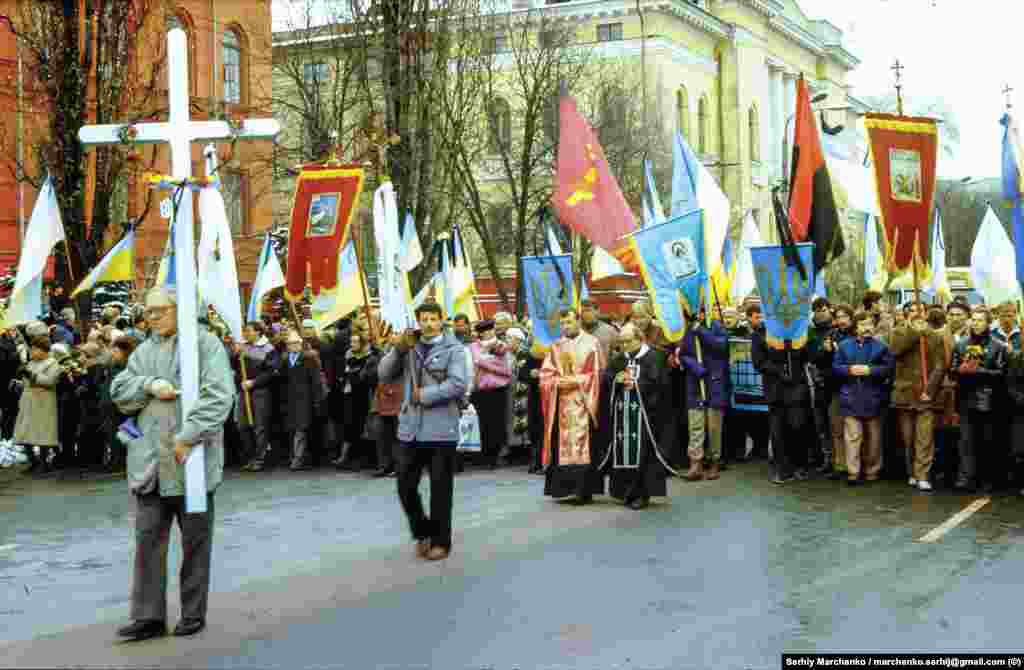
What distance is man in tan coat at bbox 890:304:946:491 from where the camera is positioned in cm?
1483

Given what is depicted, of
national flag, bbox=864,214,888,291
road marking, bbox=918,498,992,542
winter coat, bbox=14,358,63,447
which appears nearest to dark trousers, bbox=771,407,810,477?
road marking, bbox=918,498,992,542

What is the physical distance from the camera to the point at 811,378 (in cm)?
1573

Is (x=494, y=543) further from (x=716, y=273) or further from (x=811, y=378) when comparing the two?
(x=716, y=273)

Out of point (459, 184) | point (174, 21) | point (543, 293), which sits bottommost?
point (543, 293)

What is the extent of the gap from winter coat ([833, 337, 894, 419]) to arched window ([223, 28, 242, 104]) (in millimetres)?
27932

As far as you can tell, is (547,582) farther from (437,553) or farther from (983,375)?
(983,375)

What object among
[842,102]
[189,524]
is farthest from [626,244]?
[842,102]

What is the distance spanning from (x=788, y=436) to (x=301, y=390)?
240 inches

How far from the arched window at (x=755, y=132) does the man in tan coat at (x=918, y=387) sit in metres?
53.6

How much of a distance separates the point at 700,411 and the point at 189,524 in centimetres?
846

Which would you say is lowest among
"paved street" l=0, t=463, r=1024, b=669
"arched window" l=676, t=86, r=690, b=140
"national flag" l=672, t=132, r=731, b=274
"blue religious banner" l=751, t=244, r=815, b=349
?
"paved street" l=0, t=463, r=1024, b=669

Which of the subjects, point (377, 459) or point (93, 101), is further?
point (93, 101)

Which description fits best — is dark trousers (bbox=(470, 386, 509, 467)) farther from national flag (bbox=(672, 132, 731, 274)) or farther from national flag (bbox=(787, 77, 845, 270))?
national flag (bbox=(787, 77, 845, 270))

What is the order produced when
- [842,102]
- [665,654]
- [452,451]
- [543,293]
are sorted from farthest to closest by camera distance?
[842,102] < [543,293] < [452,451] < [665,654]
